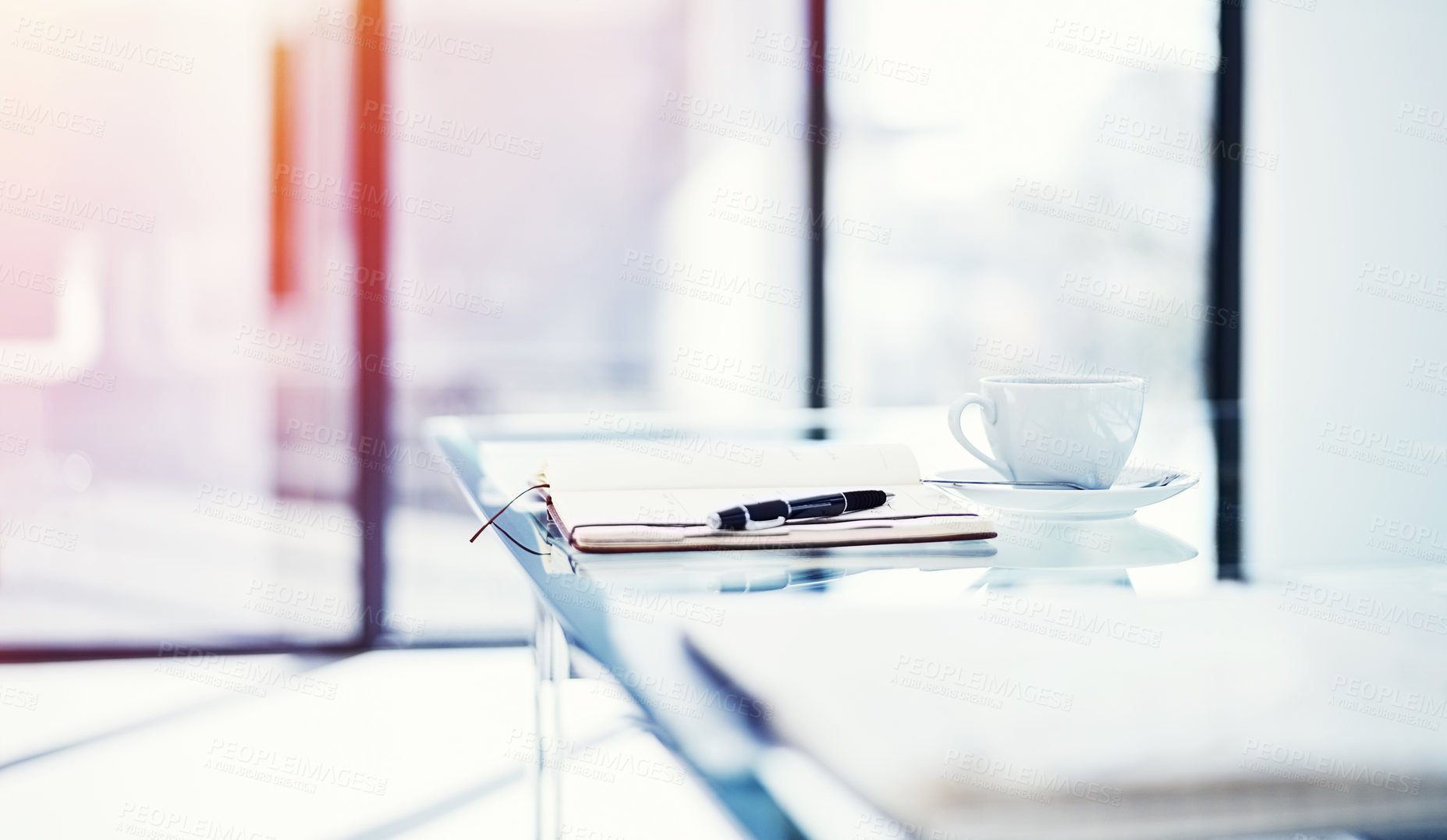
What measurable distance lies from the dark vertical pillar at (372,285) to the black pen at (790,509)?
2301 mm

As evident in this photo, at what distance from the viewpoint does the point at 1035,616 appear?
57 cm

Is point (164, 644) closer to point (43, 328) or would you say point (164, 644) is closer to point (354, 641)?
point (354, 641)

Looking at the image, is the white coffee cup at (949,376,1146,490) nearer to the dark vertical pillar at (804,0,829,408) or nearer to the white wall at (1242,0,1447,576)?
the white wall at (1242,0,1447,576)

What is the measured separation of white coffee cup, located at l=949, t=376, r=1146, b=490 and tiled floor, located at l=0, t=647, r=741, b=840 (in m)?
1.05

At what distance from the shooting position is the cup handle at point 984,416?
822 mm

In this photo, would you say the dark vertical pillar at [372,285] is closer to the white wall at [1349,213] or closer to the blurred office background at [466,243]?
the blurred office background at [466,243]

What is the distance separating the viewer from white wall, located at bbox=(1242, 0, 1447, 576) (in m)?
2.72

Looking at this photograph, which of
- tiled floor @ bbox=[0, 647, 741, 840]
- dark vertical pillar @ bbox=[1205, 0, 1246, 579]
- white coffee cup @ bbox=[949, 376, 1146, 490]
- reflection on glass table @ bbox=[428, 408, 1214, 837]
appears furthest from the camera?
dark vertical pillar @ bbox=[1205, 0, 1246, 579]

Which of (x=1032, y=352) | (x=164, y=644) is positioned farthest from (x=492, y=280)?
(x=1032, y=352)

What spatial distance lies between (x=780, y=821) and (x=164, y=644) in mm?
2323

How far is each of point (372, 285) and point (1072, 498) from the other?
2346mm

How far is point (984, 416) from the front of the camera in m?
0.83

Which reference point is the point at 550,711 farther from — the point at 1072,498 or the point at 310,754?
the point at 310,754

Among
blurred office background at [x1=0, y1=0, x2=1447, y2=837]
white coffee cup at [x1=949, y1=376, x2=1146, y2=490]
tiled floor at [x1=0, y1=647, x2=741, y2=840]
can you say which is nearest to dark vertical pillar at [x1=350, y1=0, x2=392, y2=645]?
blurred office background at [x1=0, y1=0, x2=1447, y2=837]
